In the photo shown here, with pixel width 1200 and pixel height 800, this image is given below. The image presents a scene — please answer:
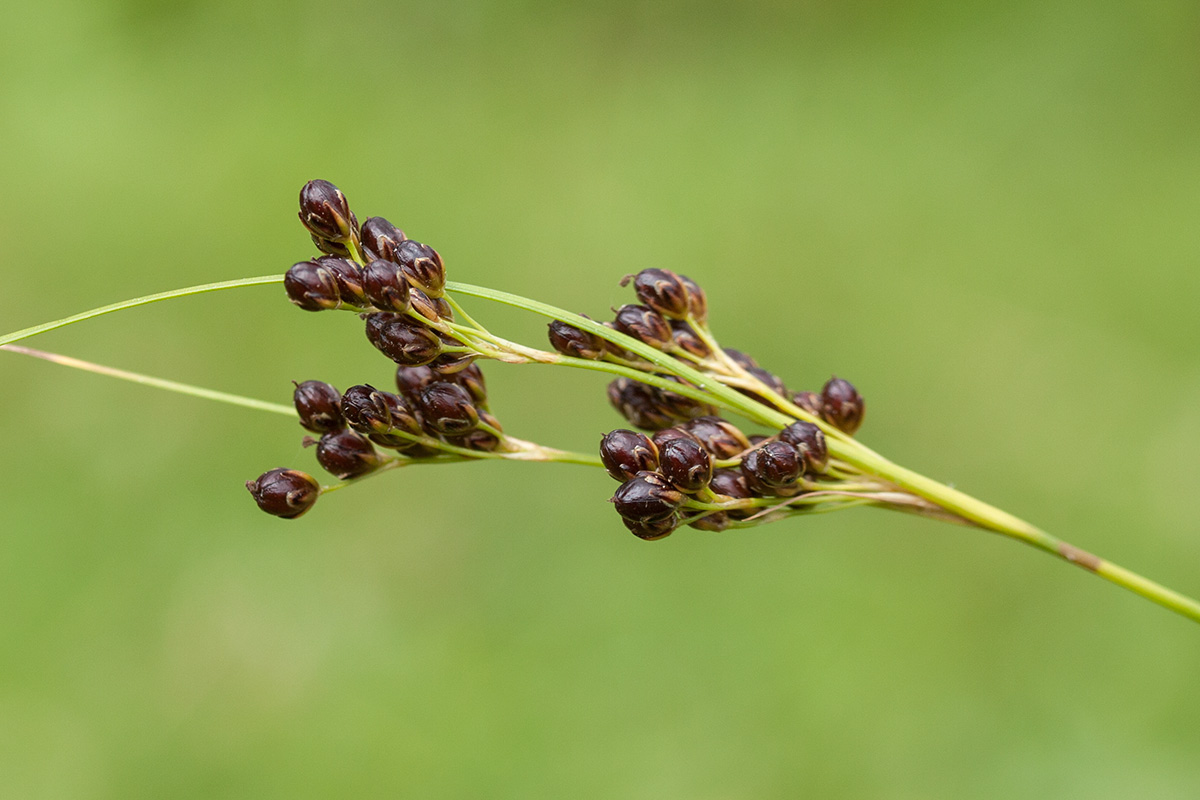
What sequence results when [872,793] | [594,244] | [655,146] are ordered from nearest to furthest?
[872,793] < [594,244] < [655,146]

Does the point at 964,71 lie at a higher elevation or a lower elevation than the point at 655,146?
higher

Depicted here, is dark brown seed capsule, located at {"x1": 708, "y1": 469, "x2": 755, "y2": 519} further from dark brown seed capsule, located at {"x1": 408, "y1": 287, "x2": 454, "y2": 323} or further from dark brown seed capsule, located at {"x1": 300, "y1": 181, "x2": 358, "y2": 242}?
dark brown seed capsule, located at {"x1": 300, "y1": 181, "x2": 358, "y2": 242}

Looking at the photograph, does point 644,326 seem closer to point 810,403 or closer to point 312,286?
point 810,403

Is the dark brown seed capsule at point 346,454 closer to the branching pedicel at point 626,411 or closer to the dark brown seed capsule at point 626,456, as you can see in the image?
the branching pedicel at point 626,411

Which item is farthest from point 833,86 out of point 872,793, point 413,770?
point 413,770

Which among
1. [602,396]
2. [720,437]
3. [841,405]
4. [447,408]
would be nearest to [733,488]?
[720,437]

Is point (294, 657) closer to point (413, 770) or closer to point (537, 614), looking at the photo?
point (413, 770)

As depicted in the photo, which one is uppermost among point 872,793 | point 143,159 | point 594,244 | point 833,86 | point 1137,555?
point 833,86
